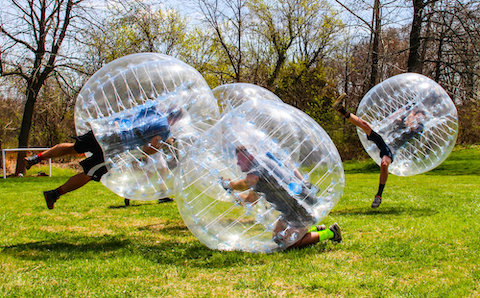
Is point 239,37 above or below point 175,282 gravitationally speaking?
above

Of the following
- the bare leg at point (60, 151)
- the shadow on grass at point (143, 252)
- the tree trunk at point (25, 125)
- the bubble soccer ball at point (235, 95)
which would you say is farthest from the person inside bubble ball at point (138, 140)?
the tree trunk at point (25, 125)

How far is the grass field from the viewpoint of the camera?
3.21 metres

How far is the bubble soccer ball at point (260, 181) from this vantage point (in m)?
3.89

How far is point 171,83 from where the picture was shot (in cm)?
487

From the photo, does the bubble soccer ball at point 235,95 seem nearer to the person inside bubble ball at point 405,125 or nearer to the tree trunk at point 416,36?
the person inside bubble ball at point 405,125

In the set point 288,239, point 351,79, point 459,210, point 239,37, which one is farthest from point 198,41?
point 288,239

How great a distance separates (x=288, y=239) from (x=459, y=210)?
13.2ft

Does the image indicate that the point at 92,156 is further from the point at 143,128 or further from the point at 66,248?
the point at 66,248

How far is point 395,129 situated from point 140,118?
4.57 metres

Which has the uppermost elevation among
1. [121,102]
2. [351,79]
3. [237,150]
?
[121,102]

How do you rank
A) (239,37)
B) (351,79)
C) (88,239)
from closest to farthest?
(88,239), (239,37), (351,79)

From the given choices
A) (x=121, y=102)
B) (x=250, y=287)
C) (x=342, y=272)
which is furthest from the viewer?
(x=121, y=102)

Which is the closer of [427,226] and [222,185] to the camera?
[222,185]

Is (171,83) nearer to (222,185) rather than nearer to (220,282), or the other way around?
(222,185)
